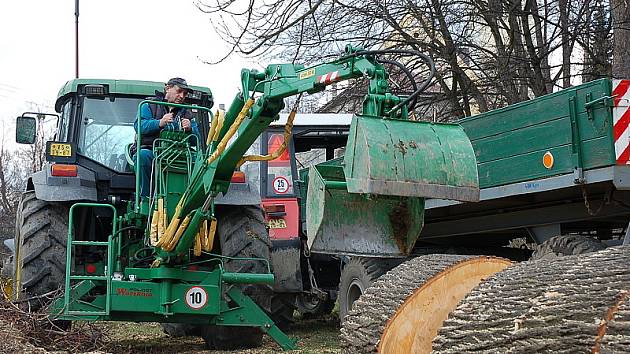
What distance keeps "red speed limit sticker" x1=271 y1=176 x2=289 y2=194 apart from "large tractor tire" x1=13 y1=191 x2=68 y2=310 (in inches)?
99.4

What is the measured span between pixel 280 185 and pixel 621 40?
4.39m

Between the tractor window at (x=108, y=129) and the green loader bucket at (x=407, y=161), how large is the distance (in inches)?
161

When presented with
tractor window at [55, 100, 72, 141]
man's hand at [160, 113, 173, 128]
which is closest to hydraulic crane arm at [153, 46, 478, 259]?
man's hand at [160, 113, 173, 128]

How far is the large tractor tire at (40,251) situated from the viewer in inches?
270

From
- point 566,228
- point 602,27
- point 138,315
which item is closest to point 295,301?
point 138,315

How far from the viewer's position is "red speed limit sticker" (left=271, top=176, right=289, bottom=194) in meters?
9.12

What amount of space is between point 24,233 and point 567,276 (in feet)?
16.8

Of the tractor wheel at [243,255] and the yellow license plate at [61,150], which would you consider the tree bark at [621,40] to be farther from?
the yellow license plate at [61,150]

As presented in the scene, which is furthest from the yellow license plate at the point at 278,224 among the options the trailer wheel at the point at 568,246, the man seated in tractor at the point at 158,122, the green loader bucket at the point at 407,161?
the green loader bucket at the point at 407,161

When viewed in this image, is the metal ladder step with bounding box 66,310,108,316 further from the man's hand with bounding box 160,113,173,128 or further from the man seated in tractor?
the man's hand with bounding box 160,113,173,128

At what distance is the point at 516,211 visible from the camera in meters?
6.87

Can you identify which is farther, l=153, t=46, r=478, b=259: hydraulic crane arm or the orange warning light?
the orange warning light

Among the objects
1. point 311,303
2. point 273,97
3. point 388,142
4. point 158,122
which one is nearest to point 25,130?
point 158,122

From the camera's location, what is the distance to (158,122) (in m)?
6.82
